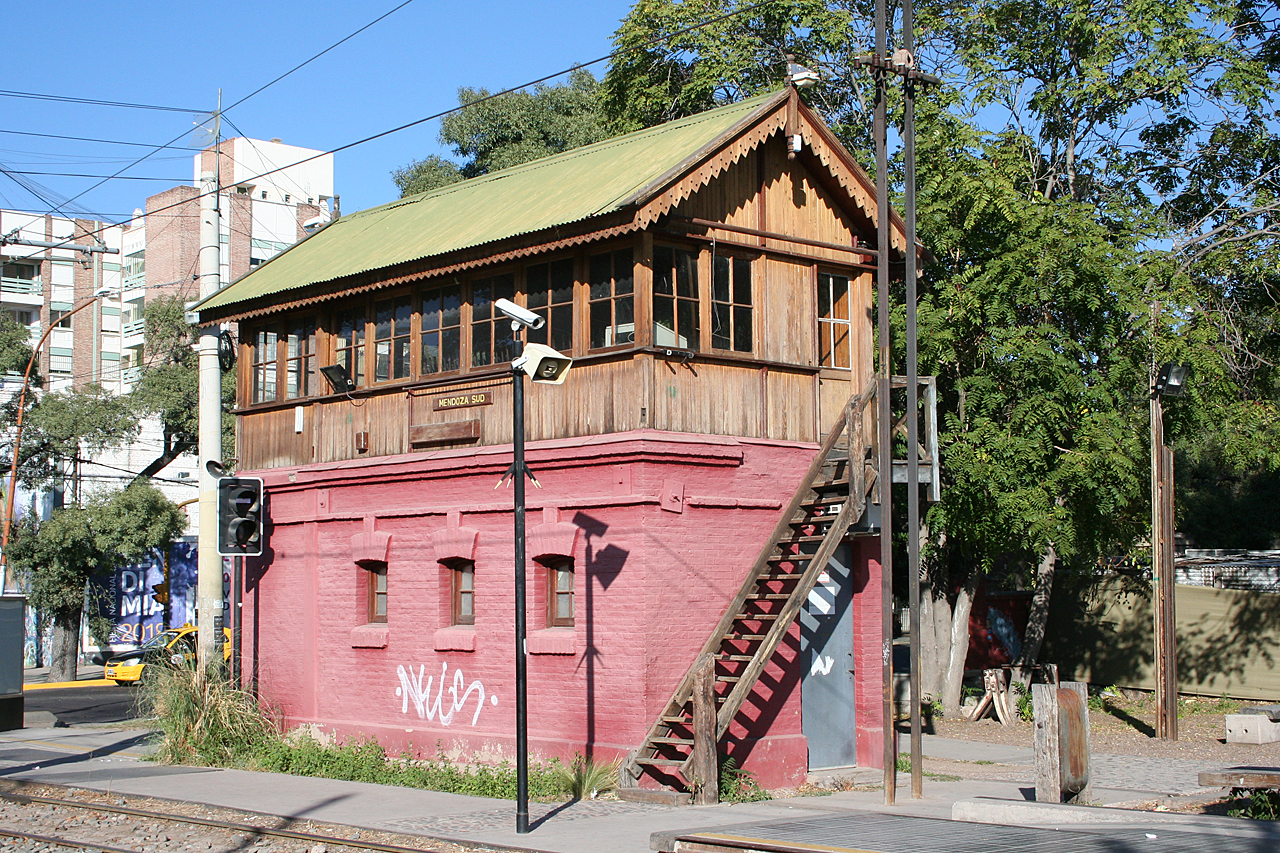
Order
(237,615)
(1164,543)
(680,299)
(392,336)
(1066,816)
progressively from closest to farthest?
(1066,816) → (680,299) → (392,336) → (237,615) → (1164,543)

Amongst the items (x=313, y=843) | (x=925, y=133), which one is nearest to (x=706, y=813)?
(x=313, y=843)

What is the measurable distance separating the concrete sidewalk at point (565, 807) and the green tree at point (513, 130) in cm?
2379

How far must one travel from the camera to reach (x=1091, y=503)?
60.9 ft

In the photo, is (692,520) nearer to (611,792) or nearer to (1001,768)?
(611,792)

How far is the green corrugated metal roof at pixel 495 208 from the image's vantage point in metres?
15.0

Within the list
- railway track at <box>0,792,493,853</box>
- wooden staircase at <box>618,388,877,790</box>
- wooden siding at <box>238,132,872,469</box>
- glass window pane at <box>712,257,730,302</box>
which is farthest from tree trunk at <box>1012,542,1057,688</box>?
railway track at <box>0,792,493,853</box>

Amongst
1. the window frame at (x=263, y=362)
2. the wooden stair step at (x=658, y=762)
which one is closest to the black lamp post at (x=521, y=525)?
the wooden stair step at (x=658, y=762)

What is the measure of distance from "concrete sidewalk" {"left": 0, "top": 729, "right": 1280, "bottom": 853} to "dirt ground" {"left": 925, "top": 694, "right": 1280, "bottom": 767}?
5.80ft

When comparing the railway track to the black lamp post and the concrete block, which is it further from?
the concrete block

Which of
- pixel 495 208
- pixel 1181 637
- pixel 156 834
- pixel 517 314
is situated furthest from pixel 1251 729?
pixel 156 834

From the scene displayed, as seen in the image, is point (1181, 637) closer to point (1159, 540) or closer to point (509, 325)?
point (1159, 540)

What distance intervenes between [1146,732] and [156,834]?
1561 cm

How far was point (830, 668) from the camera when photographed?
623 inches

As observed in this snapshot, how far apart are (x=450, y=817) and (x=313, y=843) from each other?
1.51 meters
